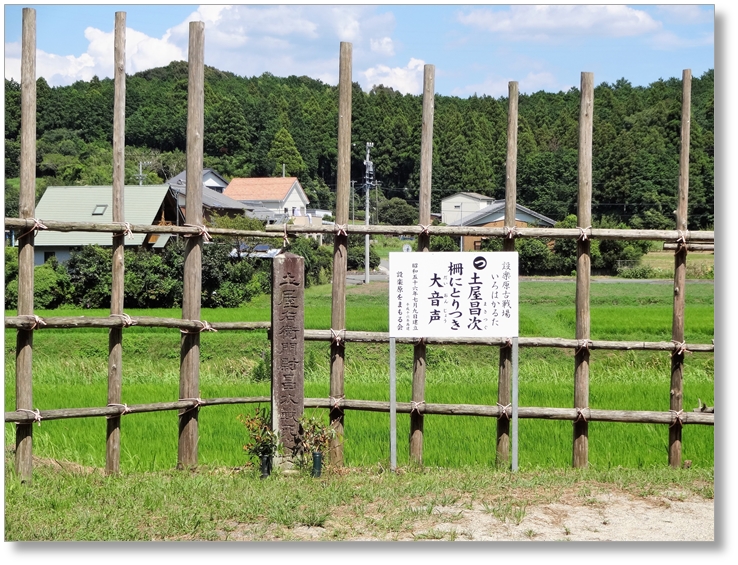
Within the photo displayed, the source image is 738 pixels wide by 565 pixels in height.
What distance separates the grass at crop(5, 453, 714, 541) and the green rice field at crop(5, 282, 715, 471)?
0.68m

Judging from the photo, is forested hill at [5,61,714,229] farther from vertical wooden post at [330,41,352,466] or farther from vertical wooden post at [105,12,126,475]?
vertical wooden post at [330,41,352,466]

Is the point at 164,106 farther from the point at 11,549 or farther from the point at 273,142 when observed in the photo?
the point at 11,549

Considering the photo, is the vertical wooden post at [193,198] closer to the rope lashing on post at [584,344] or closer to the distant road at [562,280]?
the rope lashing on post at [584,344]

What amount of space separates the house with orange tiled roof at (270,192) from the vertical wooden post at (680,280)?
14558 mm

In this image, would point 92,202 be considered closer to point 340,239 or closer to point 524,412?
point 340,239

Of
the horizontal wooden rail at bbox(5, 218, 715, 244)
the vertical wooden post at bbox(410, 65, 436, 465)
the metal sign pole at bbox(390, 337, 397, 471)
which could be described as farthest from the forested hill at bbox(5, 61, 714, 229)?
the metal sign pole at bbox(390, 337, 397, 471)

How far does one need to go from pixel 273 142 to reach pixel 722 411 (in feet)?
33.5

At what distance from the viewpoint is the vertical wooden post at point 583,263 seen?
713 cm

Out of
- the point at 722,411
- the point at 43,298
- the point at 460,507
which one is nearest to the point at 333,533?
the point at 460,507

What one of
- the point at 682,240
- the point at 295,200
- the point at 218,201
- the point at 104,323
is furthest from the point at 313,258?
the point at 682,240

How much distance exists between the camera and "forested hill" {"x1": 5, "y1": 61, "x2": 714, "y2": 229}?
1230cm

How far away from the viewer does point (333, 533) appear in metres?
5.32

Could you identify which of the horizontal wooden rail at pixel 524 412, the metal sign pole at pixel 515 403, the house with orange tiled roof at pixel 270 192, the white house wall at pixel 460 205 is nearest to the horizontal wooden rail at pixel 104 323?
the horizontal wooden rail at pixel 524 412

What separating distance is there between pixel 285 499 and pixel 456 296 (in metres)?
2.16
